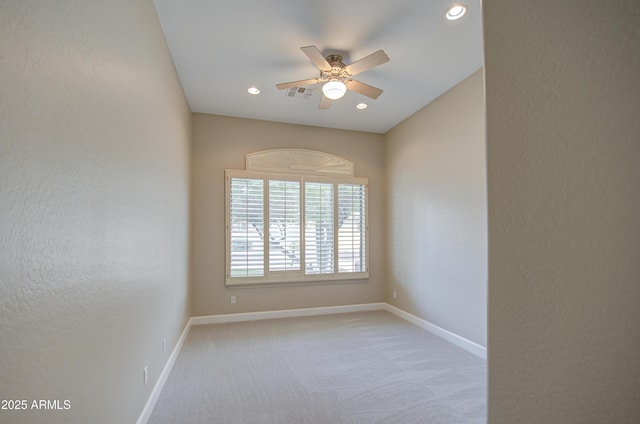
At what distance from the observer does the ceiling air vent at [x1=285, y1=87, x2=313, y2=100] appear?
3.36m

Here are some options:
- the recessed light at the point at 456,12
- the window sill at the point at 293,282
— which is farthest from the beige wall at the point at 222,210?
the recessed light at the point at 456,12

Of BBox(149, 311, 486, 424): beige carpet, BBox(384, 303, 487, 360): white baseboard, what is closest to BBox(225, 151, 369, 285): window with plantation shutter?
BBox(384, 303, 487, 360): white baseboard

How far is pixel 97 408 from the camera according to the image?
A: 1.27 m

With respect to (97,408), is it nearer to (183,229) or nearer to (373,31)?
(183,229)

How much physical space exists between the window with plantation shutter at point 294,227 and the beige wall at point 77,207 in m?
2.04

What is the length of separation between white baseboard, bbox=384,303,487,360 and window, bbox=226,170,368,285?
0.82 metres

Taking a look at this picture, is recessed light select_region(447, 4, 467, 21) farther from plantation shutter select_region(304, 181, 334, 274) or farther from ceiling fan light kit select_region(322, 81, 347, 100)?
plantation shutter select_region(304, 181, 334, 274)

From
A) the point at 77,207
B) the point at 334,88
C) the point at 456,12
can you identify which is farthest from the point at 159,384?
the point at 456,12

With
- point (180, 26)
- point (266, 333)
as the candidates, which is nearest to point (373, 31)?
point (180, 26)

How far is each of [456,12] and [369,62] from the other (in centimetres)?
74

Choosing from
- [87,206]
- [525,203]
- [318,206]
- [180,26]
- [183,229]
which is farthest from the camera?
[318,206]

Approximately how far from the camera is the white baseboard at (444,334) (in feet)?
9.96

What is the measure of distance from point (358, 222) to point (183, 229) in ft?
8.85

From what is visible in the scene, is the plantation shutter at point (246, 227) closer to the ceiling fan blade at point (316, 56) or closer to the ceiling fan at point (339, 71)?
the ceiling fan at point (339, 71)
